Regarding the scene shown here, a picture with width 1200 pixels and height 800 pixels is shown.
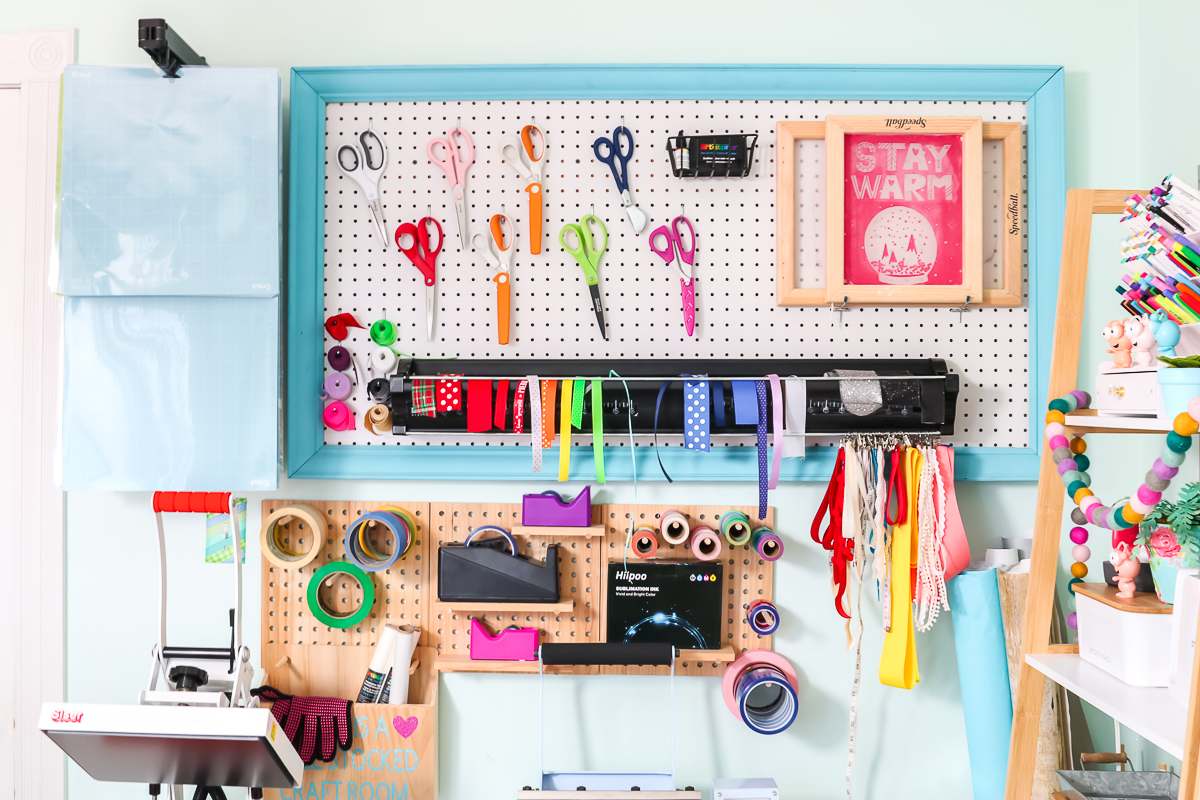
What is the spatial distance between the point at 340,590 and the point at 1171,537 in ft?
4.75

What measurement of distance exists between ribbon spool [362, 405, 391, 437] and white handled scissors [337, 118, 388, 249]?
13.3 inches

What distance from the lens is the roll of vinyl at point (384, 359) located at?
1396 millimetres

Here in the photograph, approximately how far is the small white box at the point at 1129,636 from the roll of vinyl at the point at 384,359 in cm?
129

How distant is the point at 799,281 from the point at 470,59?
2.72 feet

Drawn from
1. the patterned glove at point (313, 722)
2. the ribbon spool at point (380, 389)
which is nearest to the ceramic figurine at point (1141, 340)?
the ribbon spool at point (380, 389)

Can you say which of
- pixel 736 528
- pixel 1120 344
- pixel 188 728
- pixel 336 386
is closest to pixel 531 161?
pixel 336 386

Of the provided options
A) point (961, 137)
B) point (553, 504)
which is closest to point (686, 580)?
point (553, 504)

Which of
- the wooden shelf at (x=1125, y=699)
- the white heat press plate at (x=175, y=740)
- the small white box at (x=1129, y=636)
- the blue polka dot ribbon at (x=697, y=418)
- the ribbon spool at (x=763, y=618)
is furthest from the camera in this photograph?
the ribbon spool at (x=763, y=618)

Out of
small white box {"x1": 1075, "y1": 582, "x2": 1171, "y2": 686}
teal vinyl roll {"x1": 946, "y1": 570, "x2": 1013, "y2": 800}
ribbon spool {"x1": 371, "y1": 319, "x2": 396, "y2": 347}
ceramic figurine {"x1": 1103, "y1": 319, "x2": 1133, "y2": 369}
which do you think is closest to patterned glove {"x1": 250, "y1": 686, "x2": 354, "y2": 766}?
ribbon spool {"x1": 371, "y1": 319, "x2": 396, "y2": 347}

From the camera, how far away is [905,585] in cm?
131

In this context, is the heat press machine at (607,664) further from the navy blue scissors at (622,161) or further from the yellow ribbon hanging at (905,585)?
the navy blue scissors at (622,161)

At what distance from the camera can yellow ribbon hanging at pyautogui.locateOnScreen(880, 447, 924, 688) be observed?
131cm

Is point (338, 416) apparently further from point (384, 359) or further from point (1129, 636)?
point (1129, 636)

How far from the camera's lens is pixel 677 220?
1.40 meters
